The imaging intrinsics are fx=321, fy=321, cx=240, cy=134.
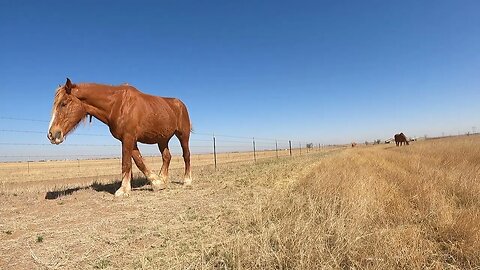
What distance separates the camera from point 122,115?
8070 millimetres

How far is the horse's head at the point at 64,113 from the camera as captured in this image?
723 centimetres

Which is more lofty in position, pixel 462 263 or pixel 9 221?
pixel 9 221

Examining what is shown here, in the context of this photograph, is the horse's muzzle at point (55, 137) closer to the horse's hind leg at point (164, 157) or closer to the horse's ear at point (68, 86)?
the horse's ear at point (68, 86)

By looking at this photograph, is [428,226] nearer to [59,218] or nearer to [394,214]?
[394,214]

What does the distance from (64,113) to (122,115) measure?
1.28 m

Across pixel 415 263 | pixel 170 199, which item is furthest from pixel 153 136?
pixel 415 263

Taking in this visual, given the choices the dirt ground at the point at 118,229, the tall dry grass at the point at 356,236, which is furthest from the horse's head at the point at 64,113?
the tall dry grass at the point at 356,236


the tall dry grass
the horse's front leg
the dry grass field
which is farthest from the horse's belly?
the tall dry grass

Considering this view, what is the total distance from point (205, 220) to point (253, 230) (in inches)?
43.4

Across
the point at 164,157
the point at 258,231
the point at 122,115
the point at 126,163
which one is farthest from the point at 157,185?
the point at 258,231

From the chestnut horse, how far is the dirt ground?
1129 mm

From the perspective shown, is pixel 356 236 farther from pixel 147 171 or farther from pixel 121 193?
pixel 147 171

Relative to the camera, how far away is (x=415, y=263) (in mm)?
3107

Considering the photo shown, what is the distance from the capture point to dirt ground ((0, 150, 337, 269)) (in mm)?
3500
